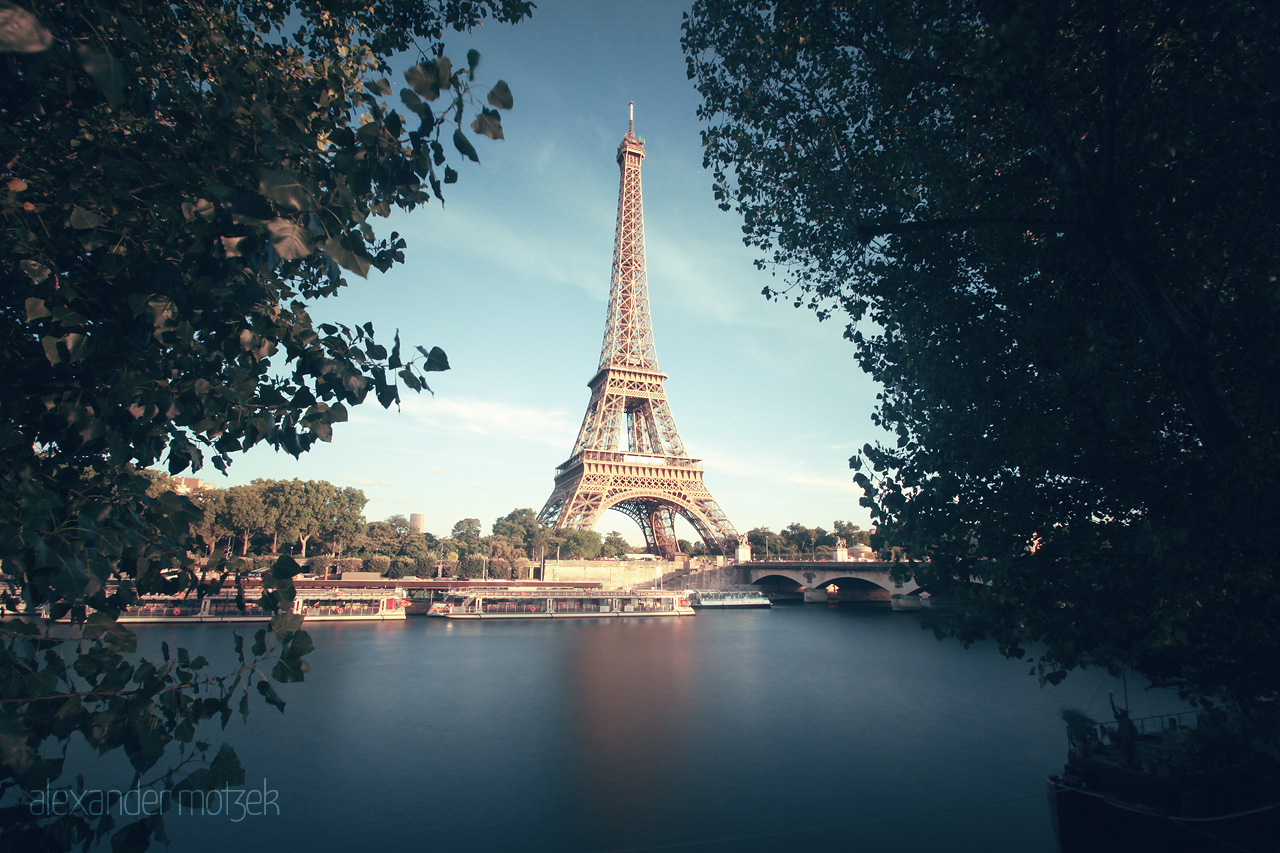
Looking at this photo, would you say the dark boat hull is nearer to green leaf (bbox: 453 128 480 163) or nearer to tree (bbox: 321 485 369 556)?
green leaf (bbox: 453 128 480 163)

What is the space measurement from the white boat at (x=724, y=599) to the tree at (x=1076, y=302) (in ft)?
172

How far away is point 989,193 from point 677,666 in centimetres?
2547

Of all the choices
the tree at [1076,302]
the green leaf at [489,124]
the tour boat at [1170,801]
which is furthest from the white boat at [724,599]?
the green leaf at [489,124]

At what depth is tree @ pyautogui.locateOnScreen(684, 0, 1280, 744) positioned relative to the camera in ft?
16.3

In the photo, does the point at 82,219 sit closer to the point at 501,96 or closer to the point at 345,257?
the point at 345,257

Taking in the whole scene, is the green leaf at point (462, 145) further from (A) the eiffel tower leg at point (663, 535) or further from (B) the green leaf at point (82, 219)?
(A) the eiffel tower leg at point (663, 535)

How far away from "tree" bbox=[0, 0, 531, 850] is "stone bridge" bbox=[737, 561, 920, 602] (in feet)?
179

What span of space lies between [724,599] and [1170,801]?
49923 mm

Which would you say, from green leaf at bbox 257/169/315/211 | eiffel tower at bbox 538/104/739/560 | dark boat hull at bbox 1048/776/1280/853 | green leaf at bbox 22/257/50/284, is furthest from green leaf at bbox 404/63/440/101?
eiffel tower at bbox 538/104/739/560

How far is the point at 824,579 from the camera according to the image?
204 feet

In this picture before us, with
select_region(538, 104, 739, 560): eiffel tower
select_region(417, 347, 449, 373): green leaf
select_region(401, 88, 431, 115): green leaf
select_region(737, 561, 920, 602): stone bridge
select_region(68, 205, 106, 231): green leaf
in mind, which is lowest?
select_region(737, 561, 920, 602): stone bridge

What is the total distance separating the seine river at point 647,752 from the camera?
12.4 m

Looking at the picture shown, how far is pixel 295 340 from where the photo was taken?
3.93 m

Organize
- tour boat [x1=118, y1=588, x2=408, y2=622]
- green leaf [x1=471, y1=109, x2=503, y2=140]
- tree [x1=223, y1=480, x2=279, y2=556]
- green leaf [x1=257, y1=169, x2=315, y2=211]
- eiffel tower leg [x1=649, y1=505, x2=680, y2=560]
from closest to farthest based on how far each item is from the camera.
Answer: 1. green leaf [x1=257, y1=169, x2=315, y2=211]
2. green leaf [x1=471, y1=109, x2=503, y2=140]
3. tour boat [x1=118, y1=588, x2=408, y2=622]
4. tree [x1=223, y1=480, x2=279, y2=556]
5. eiffel tower leg [x1=649, y1=505, x2=680, y2=560]
